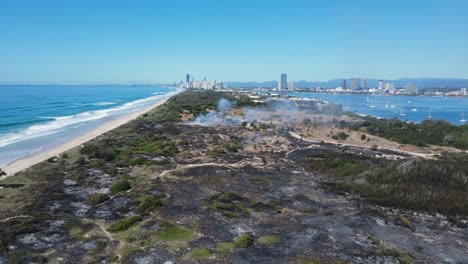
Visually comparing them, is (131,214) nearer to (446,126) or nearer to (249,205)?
(249,205)

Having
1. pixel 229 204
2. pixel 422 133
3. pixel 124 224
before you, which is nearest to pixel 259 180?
pixel 229 204

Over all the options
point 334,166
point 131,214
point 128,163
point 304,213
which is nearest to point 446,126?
point 334,166

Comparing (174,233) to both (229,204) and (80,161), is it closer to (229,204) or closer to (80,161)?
(229,204)

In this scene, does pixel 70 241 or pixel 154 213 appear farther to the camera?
pixel 154 213

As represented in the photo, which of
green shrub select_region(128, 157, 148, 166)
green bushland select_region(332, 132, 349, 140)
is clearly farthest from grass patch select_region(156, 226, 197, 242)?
green bushland select_region(332, 132, 349, 140)

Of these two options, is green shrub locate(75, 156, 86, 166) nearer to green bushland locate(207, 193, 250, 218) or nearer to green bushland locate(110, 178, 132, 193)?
green bushland locate(110, 178, 132, 193)

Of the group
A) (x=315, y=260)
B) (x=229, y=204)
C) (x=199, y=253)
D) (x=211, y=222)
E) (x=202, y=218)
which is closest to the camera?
(x=315, y=260)
